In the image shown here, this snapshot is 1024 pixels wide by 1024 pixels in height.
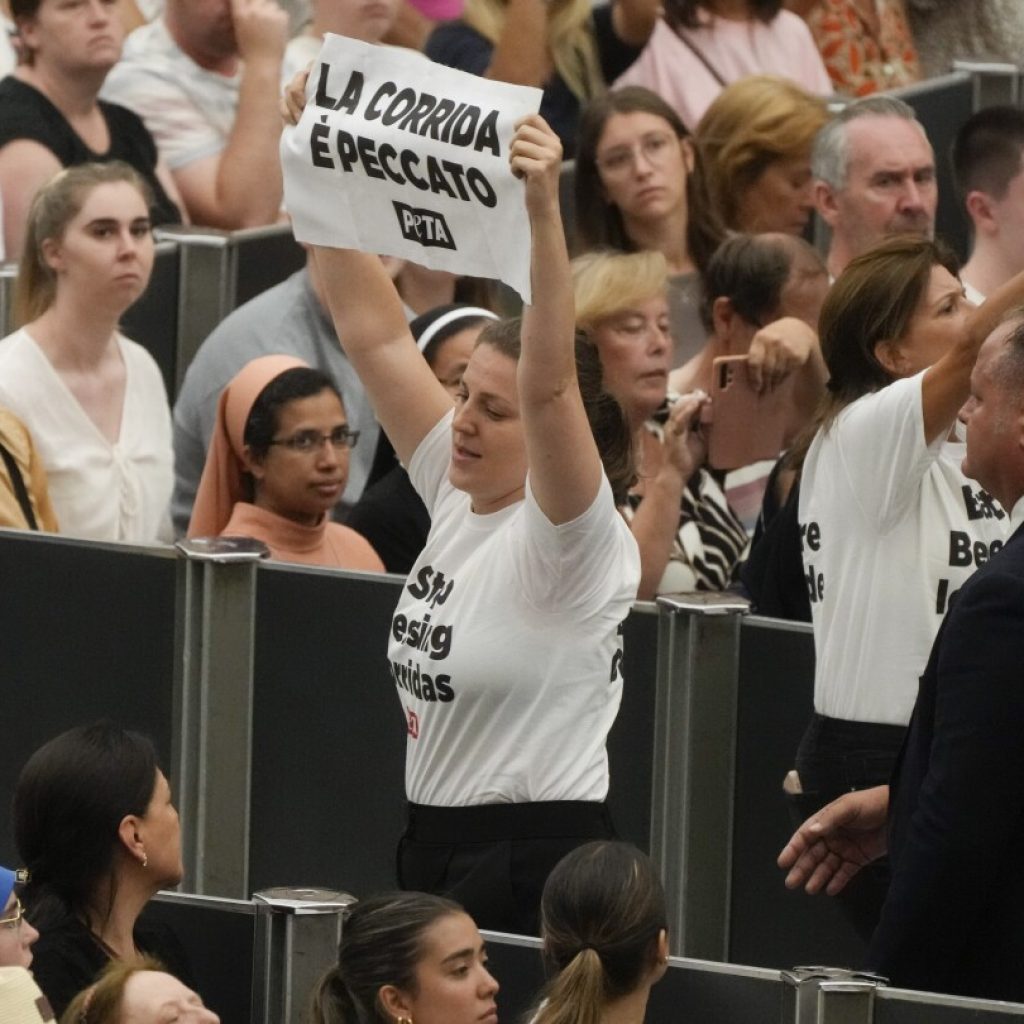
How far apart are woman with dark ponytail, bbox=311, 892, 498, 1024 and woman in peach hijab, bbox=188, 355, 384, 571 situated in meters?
2.18

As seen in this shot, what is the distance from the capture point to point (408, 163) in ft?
16.4

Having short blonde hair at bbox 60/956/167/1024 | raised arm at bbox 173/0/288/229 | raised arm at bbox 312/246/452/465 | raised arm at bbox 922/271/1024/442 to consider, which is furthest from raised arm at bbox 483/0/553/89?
short blonde hair at bbox 60/956/167/1024

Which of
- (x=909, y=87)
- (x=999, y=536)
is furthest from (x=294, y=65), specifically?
(x=999, y=536)

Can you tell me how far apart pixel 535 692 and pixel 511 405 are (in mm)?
507

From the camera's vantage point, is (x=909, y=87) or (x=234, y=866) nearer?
(x=234, y=866)

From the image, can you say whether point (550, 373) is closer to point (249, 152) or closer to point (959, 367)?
point (959, 367)

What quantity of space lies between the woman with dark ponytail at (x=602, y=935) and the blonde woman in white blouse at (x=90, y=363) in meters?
2.68

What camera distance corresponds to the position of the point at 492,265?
15.9 ft

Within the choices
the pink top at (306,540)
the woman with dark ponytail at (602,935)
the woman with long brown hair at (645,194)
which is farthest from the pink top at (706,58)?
the woman with dark ponytail at (602,935)

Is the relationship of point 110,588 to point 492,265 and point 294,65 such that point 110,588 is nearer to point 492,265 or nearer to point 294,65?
point 492,265

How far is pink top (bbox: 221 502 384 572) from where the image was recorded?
255 inches

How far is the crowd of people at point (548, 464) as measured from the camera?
433 centimetres

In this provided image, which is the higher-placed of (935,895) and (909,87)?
(909,87)

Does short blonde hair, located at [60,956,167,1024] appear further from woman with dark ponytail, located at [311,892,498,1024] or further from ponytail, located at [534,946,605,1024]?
ponytail, located at [534,946,605,1024]
